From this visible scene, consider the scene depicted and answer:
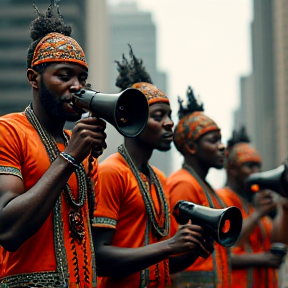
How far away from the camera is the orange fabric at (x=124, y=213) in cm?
647

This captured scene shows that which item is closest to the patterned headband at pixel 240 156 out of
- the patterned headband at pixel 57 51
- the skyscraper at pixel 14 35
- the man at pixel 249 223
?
the man at pixel 249 223

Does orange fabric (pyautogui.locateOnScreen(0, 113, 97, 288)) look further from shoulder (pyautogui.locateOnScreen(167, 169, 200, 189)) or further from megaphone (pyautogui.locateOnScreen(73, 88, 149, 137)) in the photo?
shoulder (pyautogui.locateOnScreen(167, 169, 200, 189))

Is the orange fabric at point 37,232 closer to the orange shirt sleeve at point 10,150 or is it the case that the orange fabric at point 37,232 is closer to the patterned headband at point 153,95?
the orange shirt sleeve at point 10,150

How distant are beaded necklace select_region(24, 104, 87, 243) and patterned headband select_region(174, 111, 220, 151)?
12.0ft

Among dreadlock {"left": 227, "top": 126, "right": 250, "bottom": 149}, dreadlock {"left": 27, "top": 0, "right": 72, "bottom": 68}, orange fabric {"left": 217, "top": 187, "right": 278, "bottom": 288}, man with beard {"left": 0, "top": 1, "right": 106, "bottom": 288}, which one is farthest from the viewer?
dreadlock {"left": 227, "top": 126, "right": 250, "bottom": 149}

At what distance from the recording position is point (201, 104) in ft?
30.5

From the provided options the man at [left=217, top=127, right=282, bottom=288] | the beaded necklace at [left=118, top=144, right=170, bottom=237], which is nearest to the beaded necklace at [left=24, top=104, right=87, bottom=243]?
the beaded necklace at [left=118, top=144, right=170, bottom=237]

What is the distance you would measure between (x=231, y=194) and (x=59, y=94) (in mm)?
6030

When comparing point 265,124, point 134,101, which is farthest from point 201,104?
point 265,124

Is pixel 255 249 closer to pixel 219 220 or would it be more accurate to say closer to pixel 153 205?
pixel 153 205

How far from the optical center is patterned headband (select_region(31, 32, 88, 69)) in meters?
5.30

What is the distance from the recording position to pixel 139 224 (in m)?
6.61

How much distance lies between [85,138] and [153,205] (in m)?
2.02

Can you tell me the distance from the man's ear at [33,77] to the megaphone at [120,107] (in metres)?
0.40
